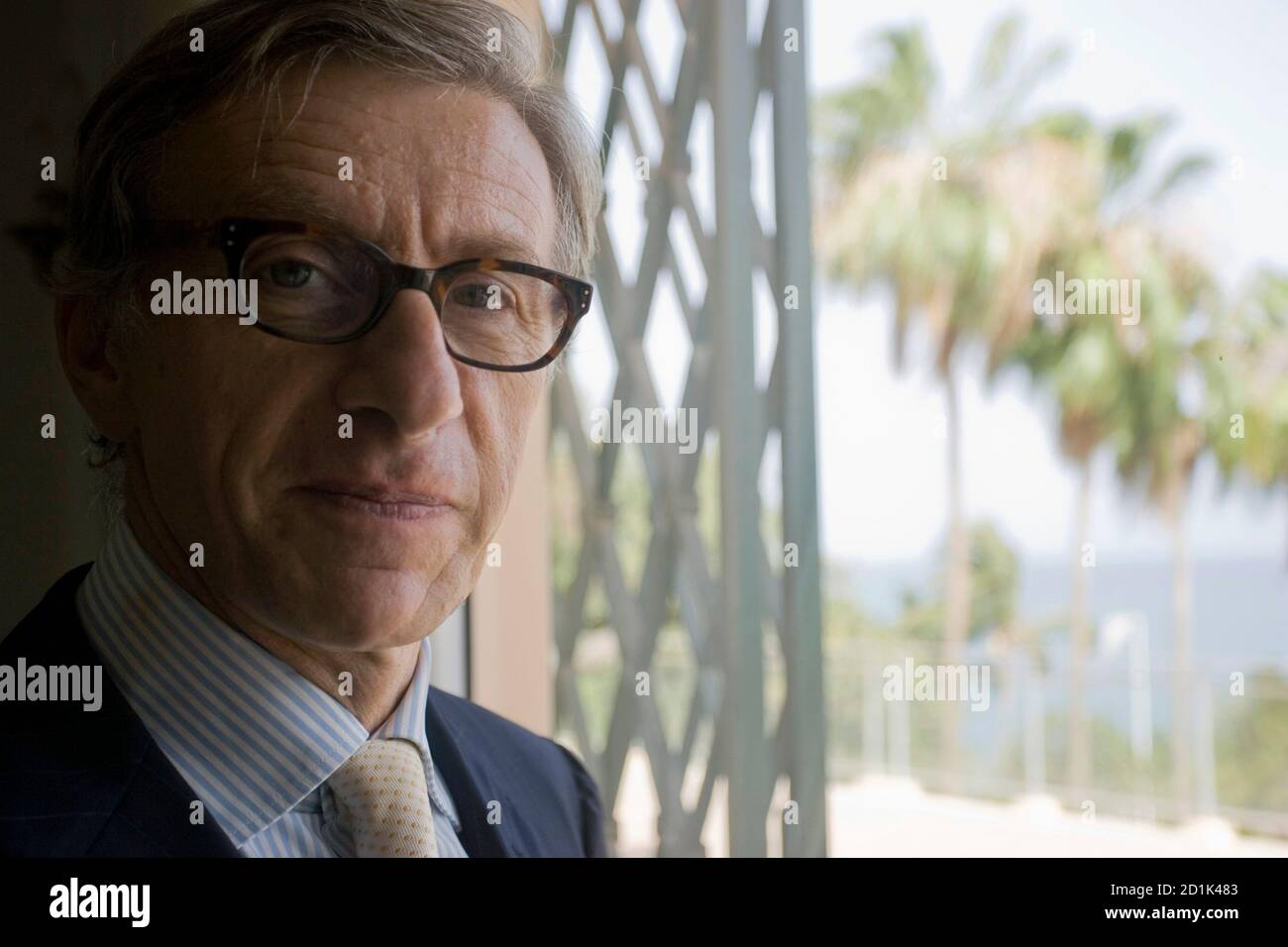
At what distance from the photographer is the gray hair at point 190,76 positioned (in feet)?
3.09

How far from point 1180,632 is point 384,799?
1166 cm

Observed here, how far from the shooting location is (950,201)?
1172 cm

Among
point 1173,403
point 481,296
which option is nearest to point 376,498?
point 481,296

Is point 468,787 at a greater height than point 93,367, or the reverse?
point 93,367

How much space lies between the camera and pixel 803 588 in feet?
4.65

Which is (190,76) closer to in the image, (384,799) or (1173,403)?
(384,799)

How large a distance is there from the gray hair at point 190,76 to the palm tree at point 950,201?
10293 mm

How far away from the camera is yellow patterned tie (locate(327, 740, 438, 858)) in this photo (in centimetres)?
98

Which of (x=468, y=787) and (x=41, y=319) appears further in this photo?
(x=468, y=787)

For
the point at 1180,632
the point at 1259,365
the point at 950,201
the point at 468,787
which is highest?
the point at 950,201

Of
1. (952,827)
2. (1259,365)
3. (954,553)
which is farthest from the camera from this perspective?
(954,553)

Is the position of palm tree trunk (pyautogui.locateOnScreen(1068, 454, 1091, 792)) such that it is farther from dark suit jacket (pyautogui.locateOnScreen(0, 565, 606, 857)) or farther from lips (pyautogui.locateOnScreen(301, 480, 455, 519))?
dark suit jacket (pyautogui.locateOnScreen(0, 565, 606, 857))

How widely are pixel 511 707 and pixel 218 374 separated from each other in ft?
2.14

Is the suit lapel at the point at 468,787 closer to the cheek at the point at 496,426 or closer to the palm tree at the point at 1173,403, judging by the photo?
the cheek at the point at 496,426
